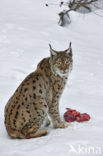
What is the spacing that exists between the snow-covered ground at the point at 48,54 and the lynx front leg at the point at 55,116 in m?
0.18

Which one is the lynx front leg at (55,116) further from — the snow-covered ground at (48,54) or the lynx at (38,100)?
the snow-covered ground at (48,54)

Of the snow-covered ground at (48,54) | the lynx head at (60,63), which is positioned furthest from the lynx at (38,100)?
the snow-covered ground at (48,54)

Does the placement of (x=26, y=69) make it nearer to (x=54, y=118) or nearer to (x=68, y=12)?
(x=54, y=118)

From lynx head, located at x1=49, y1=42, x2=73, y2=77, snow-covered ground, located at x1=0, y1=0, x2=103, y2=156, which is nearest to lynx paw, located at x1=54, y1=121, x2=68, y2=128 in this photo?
snow-covered ground, located at x1=0, y1=0, x2=103, y2=156

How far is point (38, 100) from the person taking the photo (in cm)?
583

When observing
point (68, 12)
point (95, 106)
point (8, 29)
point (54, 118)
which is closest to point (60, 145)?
point (54, 118)

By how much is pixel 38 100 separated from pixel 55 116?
1.97ft

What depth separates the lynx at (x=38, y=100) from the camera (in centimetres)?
561

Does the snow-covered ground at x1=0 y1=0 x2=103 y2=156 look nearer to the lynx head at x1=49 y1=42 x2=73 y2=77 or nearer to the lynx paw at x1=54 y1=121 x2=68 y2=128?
the lynx paw at x1=54 y1=121 x2=68 y2=128

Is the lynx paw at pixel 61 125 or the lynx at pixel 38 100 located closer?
the lynx at pixel 38 100

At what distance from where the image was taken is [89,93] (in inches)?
314

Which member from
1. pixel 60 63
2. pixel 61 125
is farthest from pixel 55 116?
pixel 60 63

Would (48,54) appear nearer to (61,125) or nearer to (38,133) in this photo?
(61,125)

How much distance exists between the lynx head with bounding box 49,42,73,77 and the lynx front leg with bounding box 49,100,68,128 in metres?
0.48
